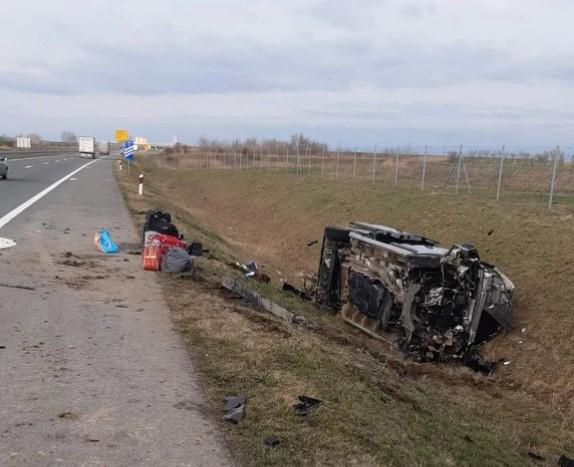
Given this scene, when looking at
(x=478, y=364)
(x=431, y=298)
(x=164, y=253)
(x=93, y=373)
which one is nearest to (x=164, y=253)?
(x=164, y=253)

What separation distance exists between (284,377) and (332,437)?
43.3 inches

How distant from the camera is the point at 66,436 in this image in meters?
3.93

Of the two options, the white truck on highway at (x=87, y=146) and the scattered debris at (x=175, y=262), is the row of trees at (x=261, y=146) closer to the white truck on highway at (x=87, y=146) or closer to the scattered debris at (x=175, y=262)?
the white truck on highway at (x=87, y=146)

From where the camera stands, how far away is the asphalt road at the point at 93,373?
3824 millimetres

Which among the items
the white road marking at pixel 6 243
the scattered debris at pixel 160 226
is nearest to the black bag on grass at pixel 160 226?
the scattered debris at pixel 160 226

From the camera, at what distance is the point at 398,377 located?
24.6 feet

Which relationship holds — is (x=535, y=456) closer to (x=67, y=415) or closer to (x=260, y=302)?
(x=260, y=302)

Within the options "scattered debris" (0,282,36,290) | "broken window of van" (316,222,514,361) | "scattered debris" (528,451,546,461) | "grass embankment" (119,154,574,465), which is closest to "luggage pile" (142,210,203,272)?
"grass embankment" (119,154,574,465)

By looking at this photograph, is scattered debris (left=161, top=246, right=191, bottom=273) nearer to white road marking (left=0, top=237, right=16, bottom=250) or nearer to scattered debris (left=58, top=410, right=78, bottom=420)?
white road marking (left=0, top=237, right=16, bottom=250)

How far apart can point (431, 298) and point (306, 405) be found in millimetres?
4785

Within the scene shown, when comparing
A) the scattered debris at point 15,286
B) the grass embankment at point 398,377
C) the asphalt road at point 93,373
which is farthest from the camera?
the scattered debris at point 15,286

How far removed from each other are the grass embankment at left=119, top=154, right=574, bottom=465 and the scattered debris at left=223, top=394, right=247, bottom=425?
6 cm

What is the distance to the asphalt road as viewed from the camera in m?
3.82

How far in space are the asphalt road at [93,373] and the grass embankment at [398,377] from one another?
0.86 ft
